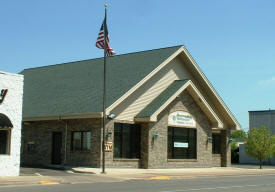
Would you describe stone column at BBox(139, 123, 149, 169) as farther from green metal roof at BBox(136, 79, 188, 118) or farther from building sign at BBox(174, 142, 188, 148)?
building sign at BBox(174, 142, 188, 148)

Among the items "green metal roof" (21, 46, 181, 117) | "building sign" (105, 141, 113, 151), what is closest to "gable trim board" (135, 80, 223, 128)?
"green metal roof" (21, 46, 181, 117)

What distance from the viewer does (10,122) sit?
23281 millimetres

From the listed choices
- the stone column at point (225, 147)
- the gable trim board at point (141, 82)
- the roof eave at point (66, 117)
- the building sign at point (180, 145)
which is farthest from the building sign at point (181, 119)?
the roof eave at point (66, 117)

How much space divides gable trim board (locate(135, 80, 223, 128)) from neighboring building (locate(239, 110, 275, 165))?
1774cm

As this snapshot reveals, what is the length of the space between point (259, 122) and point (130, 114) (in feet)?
91.2

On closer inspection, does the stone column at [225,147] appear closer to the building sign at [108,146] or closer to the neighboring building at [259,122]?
the building sign at [108,146]

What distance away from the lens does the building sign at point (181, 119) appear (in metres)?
33.0

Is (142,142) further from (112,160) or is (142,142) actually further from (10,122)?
(10,122)

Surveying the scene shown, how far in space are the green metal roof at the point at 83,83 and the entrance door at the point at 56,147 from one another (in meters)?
1.82

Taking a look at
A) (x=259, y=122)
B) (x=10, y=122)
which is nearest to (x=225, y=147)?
(x=259, y=122)

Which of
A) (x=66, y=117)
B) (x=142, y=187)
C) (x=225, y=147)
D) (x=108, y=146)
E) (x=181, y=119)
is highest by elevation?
(x=181, y=119)

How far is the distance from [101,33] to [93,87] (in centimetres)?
580

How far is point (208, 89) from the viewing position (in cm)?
3700

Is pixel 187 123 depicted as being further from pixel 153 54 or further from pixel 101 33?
pixel 101 33
